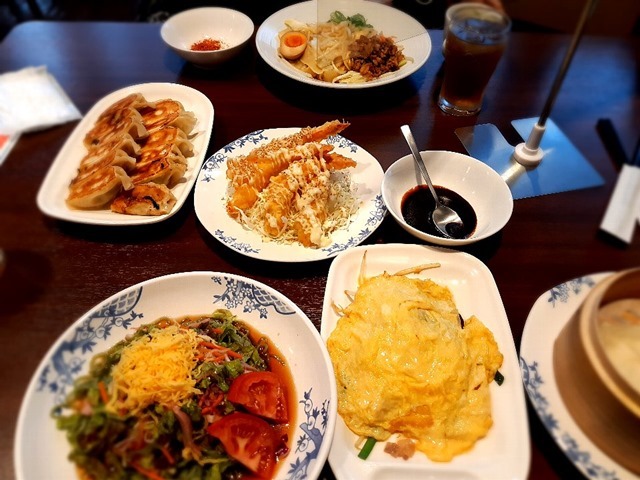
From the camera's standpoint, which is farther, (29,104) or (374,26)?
(374,26)

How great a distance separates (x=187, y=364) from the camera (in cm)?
105

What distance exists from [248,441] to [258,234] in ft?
2.40

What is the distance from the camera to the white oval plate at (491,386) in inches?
38.1

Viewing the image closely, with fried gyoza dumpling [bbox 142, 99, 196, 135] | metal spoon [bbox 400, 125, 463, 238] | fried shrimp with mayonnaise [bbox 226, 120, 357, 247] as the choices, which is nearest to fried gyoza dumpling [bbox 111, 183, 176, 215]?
fried shrimp with mayonnaise [bbox 226, 120, 357, 247]

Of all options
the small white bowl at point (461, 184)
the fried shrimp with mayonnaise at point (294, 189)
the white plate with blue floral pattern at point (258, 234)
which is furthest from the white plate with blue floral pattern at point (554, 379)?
the fried shrimp with mayonnaise at point (294, 189)

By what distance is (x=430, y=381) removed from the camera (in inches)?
42.4

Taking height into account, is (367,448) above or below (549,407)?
below

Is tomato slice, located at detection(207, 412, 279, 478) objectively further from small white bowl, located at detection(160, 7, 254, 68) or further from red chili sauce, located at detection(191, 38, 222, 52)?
red chili sauce, located at detection(191, 38, 222, 52)

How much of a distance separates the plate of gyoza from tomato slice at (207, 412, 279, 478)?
0.77 metres

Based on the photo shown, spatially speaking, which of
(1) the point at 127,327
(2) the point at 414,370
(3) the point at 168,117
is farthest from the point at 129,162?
(2) the point at 414,370

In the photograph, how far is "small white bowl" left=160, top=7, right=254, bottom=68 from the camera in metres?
2.28

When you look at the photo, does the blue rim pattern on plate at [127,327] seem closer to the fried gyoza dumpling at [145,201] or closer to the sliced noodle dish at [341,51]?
the fried gyoza dumpling at [145,201]

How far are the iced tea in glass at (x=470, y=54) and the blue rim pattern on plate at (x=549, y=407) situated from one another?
28.6 inches

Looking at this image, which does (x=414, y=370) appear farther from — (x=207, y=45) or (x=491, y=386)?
(x=207, y=45)
